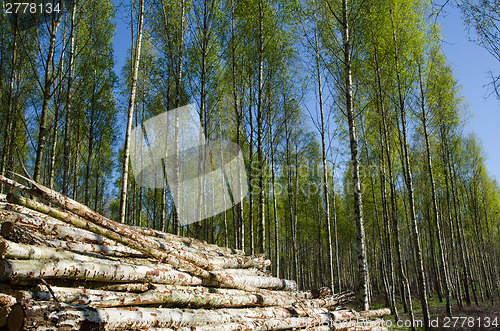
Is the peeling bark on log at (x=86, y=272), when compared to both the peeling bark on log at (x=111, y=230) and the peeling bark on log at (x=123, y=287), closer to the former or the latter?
the peeling bark on log at (x=123, y=287)

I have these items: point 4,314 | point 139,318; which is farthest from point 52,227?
point 139,318

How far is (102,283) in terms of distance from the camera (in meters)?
3.18

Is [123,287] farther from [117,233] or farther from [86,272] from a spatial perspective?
[117,233]

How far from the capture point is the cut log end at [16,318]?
2.18m

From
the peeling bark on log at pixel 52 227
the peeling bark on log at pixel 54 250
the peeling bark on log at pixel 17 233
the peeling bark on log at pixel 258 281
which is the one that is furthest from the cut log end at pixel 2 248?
the peeling bark on log at pixel 258 281

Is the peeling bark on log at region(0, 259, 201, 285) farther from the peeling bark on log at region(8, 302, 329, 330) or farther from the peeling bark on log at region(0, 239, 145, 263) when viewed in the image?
the peeling bark on log at region(8, 302, 329, 330)

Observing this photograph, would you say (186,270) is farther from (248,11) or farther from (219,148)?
(219,148)

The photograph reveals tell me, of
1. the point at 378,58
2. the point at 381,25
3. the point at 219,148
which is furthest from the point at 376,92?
the point at 219,148

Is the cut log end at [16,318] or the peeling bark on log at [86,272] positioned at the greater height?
the peeling bark on log at [86,272]

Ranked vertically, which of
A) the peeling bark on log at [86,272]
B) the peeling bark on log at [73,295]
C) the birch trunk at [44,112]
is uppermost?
the birch trunk at [44,112]

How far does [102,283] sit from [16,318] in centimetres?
98

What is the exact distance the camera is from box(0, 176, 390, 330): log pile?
2488 mm

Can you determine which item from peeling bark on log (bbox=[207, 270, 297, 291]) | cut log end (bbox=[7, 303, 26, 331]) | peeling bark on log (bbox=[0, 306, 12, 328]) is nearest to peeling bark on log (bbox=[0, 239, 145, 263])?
peeling bark on log (bbox=[0, 306, 12, 328])

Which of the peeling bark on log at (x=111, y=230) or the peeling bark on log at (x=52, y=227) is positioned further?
the peeling bark on log at (x=111, y=230)
